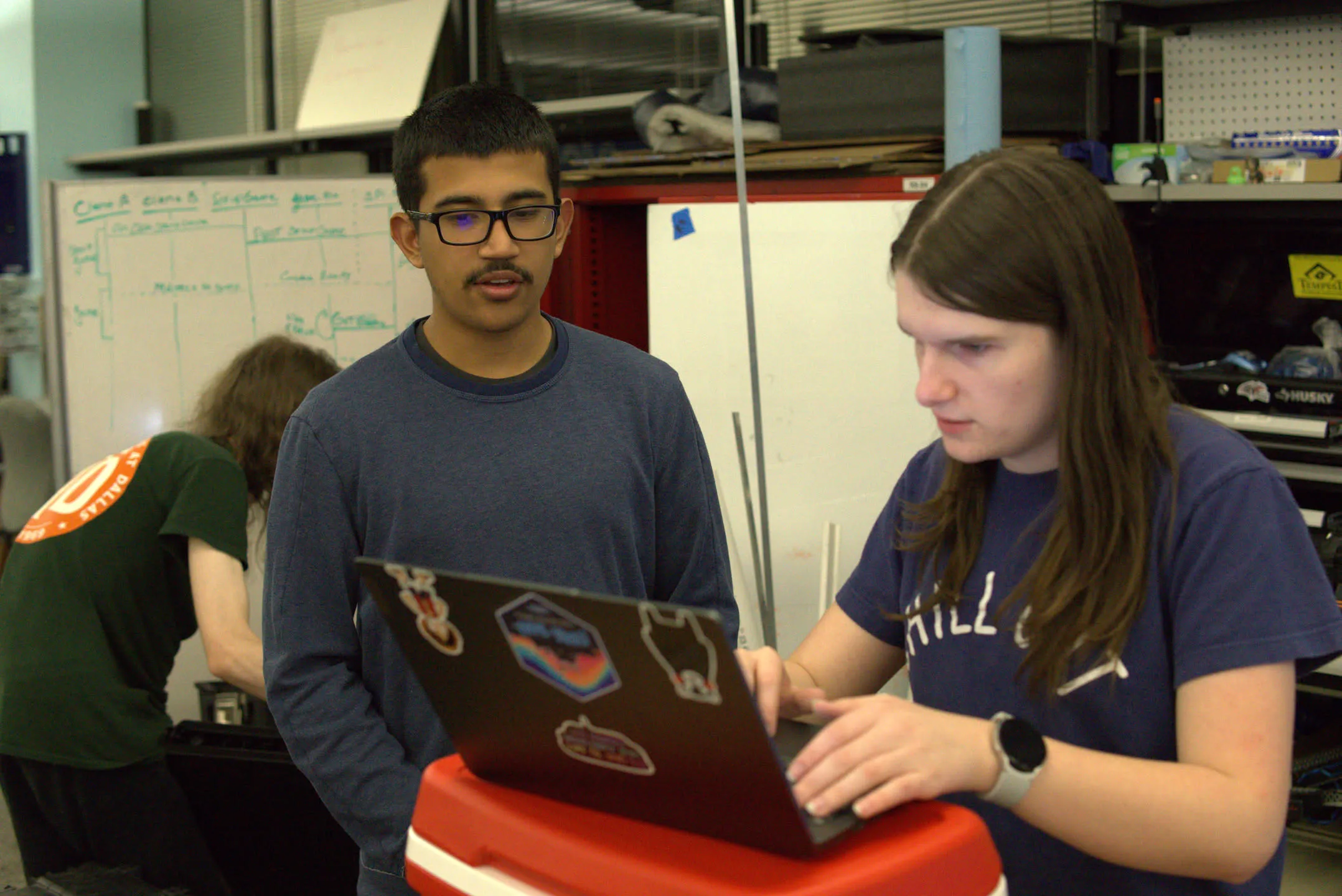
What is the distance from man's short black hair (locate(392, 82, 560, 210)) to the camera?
48.4 inches

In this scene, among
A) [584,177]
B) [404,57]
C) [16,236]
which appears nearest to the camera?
[584,177]

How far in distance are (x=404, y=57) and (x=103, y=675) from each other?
2.67 m

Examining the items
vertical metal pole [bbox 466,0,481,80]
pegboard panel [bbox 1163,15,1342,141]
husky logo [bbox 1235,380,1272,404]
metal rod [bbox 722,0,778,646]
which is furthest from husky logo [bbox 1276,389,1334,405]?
vertical metal pole [bbox 466,0,481,80]

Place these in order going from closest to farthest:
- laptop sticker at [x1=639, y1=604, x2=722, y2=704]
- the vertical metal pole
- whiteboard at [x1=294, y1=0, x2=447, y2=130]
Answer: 1. laptop sticker at [x1=639, y1=604, x2=722, y2=704]
2. the vertical metal pole
3. whiteboard at [x1=294, y1=0, x2=447, y2=130]

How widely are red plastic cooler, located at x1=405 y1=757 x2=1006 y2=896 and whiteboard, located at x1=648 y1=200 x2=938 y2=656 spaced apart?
1.60 meters

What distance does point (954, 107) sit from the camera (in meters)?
2.01

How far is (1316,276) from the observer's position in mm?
2291

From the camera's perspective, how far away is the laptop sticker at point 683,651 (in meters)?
0.57

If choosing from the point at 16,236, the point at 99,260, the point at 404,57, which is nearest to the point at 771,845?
the point at 99,260

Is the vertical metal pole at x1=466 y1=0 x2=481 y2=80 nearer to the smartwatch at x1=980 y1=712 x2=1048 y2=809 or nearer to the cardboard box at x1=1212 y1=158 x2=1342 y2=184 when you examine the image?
the cardboard box at x1=1212 y1=158 x2=1342 y2=184

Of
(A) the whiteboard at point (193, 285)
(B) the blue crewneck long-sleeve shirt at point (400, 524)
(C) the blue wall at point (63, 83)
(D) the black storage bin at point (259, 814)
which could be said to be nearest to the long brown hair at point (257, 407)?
(D) the black storage bin at point (259, 814)

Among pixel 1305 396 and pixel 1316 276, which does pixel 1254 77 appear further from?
pixel 1305 396

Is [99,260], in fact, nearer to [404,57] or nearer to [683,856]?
[404,57]

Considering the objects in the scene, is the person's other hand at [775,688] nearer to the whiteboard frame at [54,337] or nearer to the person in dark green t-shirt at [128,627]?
the person in dark green t-shirt at [128,627]
